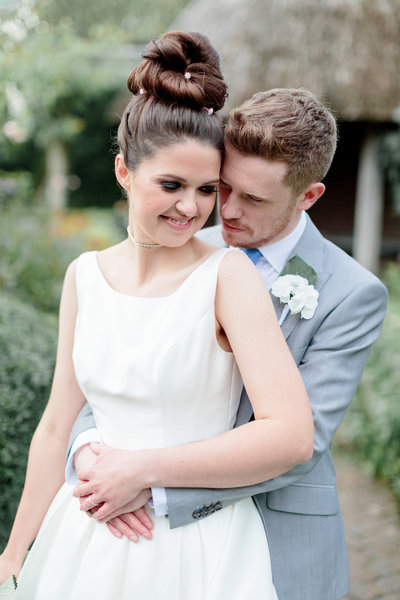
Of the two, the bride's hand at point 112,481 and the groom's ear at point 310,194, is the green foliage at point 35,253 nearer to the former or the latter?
the groom's ear at point 310,194

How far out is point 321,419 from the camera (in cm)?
191

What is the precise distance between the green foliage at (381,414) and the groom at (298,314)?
9.89 ft

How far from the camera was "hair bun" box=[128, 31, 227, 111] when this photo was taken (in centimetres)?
168

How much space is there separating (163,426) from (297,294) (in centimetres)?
62

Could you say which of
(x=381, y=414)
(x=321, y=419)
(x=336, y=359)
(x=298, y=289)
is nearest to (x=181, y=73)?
(x=298, y=289)

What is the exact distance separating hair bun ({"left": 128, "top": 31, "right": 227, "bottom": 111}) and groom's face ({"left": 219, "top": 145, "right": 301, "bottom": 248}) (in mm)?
273

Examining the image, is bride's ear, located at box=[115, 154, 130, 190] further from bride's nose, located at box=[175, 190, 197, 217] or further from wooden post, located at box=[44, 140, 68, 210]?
wooden post, located at box=[44, 140, 68, 210]

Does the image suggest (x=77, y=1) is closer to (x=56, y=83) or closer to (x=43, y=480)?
(x=56, y=83)

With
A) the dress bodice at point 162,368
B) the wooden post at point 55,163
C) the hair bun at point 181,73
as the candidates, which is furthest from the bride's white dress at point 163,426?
the wooden post at point 55,163

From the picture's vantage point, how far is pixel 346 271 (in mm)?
2086

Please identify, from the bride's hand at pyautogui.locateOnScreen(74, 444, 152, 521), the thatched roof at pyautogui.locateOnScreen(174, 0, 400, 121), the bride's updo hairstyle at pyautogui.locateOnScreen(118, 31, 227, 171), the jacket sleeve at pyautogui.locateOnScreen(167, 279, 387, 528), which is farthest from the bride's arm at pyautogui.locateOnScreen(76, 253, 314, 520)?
the thatched roof at pyautogui.locateOnScreen(174, 0, 400, 121)

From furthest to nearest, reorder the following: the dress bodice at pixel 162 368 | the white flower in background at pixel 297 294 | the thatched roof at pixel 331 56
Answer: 1. the thatched roof at pixel 331 56
2. the white flower in background at pixel 297 294
3. the dress bodice at pixel 162 368

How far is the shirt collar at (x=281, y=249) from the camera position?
221 centimetres

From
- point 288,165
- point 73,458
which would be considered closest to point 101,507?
point 73,458
